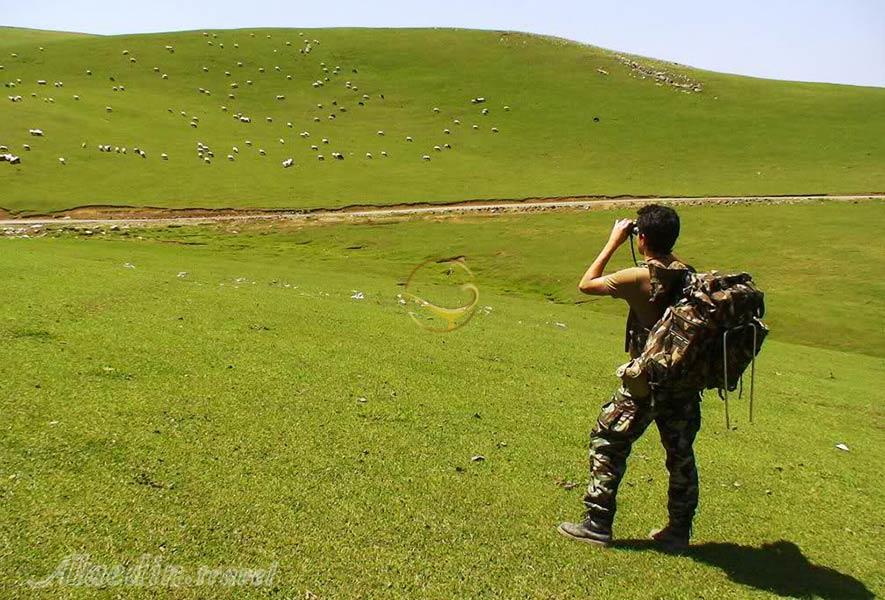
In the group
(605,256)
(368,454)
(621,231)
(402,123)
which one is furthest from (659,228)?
(402,123)

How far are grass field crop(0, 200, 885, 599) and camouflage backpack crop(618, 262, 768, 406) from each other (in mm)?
1681

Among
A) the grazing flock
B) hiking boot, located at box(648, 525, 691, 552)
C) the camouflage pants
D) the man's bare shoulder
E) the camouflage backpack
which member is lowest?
hiking boot, located at box(648, 525, 691, 552)

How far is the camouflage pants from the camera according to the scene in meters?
6.71

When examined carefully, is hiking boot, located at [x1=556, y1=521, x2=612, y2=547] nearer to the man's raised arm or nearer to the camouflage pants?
the camouflage pants

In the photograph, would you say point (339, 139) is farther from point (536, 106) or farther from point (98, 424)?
point (98, 424)

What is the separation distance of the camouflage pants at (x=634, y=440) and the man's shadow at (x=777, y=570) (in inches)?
14.6

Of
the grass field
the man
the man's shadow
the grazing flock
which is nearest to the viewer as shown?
the grass field

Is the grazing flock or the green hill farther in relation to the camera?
the grazing flock

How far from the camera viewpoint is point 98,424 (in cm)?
779

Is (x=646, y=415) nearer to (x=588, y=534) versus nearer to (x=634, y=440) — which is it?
(x=634, y=440)

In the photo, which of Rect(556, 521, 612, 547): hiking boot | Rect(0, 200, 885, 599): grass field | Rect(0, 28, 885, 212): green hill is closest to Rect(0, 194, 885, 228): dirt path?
Rect(0, 28, 885, 212): green hill

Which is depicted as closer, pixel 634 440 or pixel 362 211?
pixel 634 440

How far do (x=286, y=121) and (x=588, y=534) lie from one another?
6327cm

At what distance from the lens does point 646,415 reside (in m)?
6.71
